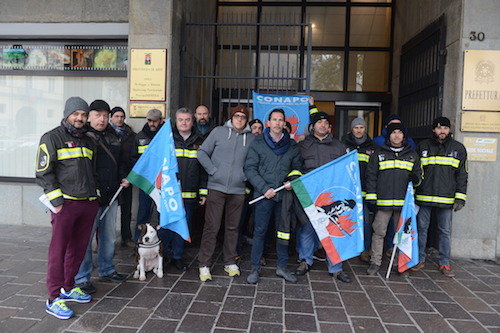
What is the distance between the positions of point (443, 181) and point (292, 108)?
2463 millimetres

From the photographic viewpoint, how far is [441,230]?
Result: 17.1 feet

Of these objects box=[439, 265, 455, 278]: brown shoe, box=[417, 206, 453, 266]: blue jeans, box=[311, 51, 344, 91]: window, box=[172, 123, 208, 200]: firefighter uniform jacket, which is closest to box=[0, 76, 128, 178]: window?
box=[172, 123, 208, 200]: firefighter uniform jacket

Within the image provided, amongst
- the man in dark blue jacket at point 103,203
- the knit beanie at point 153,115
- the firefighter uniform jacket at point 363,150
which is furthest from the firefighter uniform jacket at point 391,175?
A: the man in dark blue jacket at point 103,203

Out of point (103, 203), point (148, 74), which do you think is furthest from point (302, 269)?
point (148, 74)

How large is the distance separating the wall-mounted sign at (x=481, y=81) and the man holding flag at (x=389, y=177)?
1482mm

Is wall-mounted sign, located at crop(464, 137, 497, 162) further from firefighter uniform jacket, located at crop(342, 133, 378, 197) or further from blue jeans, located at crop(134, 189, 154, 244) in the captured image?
blue jeans, located at crop(134, 189, 154, 244)

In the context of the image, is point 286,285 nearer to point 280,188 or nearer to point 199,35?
point 280,188

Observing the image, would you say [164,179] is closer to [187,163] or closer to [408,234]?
[187,163]

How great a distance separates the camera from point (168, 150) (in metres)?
4.63

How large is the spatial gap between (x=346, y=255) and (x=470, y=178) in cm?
250

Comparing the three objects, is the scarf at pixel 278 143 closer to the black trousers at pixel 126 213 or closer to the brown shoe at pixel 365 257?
the brown shoe at pixel 365 257

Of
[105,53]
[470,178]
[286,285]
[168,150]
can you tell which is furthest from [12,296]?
[470,178]

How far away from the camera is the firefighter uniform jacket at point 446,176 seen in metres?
5.10

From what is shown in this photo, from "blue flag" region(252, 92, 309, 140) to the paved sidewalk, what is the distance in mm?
2243
